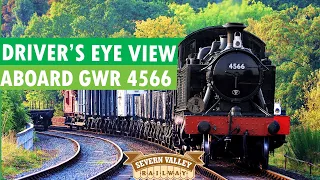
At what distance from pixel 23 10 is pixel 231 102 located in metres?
15.4

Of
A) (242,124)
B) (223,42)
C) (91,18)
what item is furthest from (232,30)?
(91,18)

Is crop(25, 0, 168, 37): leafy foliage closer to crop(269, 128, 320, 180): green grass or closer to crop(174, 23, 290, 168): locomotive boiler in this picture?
crop(269, 128, 320, 180): green grass

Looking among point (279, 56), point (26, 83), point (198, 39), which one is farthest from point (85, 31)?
point (26, 83)

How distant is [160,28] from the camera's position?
71.3 ft

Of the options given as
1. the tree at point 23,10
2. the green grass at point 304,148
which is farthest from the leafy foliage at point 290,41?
the tree at point 23,10

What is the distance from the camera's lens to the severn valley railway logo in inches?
351

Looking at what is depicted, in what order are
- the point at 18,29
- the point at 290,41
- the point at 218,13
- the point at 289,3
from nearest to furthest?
1. the point at 218,13
2. the point at 290,41
3. the point at 289,3
4. the point at 18,29

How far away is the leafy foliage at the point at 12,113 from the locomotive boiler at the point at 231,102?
225 inches

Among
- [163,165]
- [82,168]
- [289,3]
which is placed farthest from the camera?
[289,3]

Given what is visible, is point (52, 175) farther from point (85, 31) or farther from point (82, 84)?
point (85, 31)

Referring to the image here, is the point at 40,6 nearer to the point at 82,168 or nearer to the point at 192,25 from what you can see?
the point at 192,25

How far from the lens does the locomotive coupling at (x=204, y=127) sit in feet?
37.6

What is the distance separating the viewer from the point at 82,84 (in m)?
10.7

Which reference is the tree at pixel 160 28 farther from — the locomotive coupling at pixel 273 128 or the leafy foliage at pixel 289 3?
the locomotive coupling at pixel 273 128
